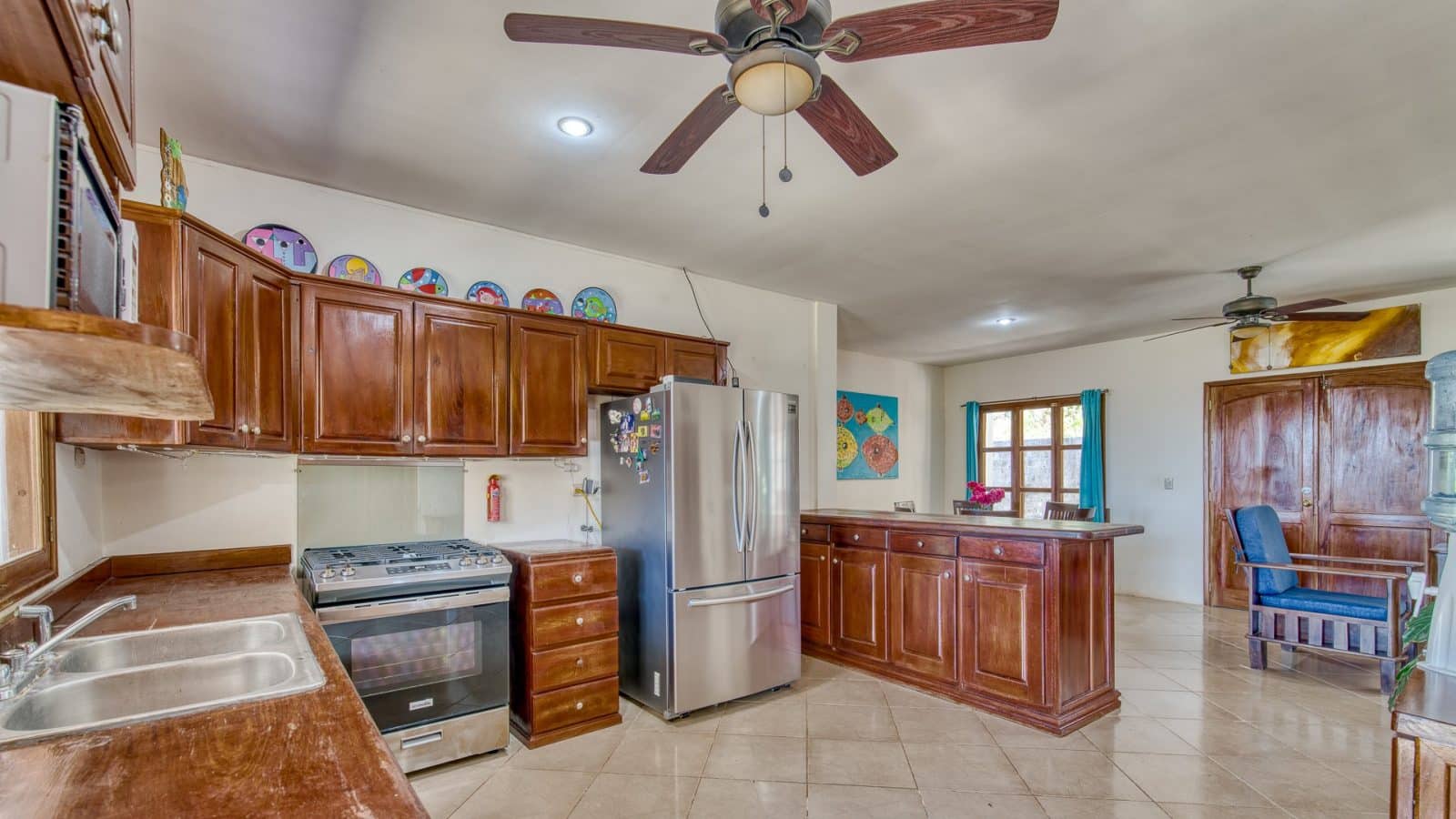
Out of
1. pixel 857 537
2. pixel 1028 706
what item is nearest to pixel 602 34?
pixel 857 537

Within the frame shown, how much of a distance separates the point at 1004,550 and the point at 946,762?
1.03 m

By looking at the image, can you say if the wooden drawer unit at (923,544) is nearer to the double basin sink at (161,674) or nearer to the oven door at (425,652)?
the oven door at (425,652)

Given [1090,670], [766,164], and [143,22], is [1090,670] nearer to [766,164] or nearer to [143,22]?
[766,164]

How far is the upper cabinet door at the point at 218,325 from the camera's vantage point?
212 cm

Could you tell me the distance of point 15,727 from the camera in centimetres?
117

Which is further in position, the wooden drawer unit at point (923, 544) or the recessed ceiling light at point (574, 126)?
the wooden drawer unit at point (923, 544)

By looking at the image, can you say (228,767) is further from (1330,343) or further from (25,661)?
Result: (1330,343)

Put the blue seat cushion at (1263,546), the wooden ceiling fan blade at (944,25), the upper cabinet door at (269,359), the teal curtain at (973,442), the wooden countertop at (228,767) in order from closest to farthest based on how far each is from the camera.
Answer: the wooden countertop at (228,767), the wooden ceiling fan blade at (944,25), the upper cabinet door at (269,359), the blue seat cushion at (1263,546), the teal curtain at (973,442)

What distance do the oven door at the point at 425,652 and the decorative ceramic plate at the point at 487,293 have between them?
4.94 ft

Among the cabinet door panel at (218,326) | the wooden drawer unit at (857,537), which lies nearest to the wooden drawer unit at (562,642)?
the cabinet door panel at (218,326)

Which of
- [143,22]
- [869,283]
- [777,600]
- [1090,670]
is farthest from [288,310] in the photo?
[1090,670]

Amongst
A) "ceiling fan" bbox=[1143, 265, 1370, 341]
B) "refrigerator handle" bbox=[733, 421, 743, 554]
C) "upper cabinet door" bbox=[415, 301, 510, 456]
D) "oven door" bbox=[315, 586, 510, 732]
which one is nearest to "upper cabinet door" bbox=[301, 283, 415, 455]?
"upper cabinet door" bbox=[415, 301, 510, 456]

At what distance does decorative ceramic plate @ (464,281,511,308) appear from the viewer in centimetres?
351

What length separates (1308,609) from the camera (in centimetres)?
399
